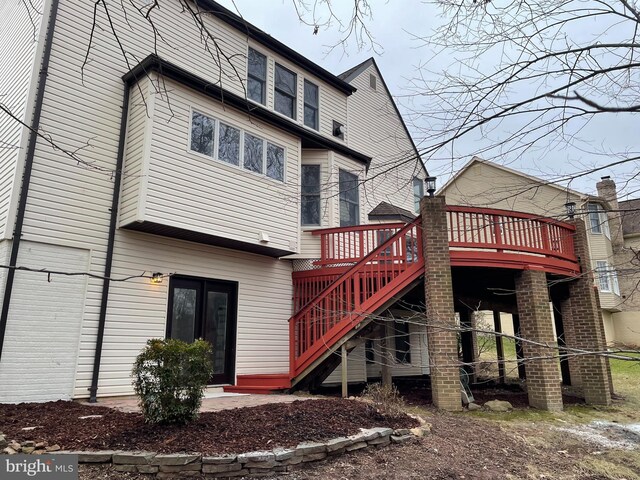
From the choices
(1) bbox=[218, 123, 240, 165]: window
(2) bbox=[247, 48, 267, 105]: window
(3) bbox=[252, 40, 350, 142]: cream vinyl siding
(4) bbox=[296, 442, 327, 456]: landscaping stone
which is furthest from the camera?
(3) bbox=[252, 40, 350, 142]: cream vinyl siding

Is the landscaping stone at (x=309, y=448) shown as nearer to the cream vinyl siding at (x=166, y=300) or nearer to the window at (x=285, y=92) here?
the cream vinyl siding at (x=166, y=300)

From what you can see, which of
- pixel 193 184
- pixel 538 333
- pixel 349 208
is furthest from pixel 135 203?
pixel 538 333

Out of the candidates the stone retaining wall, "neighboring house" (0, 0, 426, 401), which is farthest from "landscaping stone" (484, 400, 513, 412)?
the stone retaining wall

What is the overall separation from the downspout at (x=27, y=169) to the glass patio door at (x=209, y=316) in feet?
8.43

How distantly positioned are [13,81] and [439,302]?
8.41 m

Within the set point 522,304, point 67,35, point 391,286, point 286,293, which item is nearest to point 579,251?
point 522,304

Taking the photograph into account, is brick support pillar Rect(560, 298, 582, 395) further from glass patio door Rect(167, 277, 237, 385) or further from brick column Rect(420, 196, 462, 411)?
glass patio door Rect(167, 277, 237, 385)

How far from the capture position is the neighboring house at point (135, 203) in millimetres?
6785

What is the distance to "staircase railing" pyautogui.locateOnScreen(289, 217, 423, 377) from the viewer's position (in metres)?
7.82

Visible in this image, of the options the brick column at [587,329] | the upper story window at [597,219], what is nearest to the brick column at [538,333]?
the brick column at [587,329]

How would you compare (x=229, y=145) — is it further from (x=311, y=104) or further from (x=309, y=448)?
(x=309, y=448)

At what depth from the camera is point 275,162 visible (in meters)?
9.73

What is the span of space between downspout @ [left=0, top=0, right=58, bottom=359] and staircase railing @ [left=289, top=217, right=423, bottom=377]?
4.52 meters

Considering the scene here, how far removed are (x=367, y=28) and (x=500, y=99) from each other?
1.05 metres
